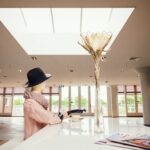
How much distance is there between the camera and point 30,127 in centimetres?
181

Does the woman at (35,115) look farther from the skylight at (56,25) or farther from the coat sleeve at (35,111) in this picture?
the skylight at (56,25)

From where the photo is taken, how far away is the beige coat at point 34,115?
175 centimetres

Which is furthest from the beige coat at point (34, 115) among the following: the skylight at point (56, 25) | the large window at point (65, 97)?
the large window at point (65, 97)

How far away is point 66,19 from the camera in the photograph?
557 centimetres

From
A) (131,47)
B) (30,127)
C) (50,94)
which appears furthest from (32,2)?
(50,94)

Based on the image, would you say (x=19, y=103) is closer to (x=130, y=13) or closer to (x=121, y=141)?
(x=130, y=13)

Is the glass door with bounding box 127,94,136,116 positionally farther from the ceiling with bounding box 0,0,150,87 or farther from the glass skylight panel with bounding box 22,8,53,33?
the glass skylight panel with bounding box 22,8,53,33

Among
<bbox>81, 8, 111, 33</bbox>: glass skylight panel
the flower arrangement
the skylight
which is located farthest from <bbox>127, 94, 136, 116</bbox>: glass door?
the flower arrangement

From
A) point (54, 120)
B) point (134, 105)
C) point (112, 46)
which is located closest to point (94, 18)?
point (112, 46)

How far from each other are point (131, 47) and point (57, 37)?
2.58 meters

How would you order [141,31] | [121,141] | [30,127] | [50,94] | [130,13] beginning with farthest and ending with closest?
[50,94]
[141,31]
[130,13]
[30,127]
[121,141]

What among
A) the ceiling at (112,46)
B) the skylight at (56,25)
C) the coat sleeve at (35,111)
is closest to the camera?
the coat sleeve at (35,111)

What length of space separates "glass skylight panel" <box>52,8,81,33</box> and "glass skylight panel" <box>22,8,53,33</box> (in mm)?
210

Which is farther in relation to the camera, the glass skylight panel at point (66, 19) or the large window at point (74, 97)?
the large window at point (74, 97)
